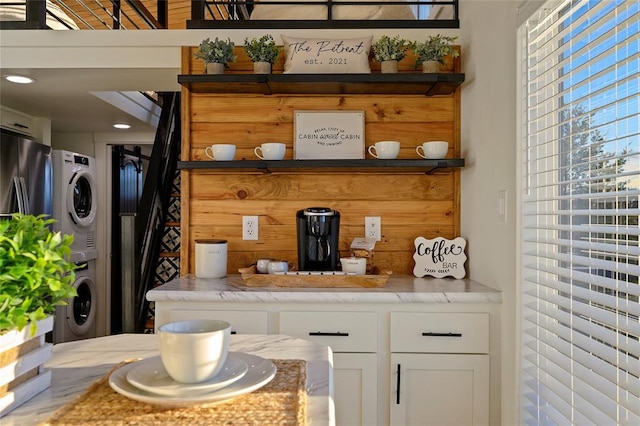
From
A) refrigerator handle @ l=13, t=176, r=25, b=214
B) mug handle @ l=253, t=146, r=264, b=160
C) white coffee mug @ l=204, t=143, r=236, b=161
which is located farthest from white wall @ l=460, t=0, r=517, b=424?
refrigerator handle @ l=13, t=176, r=25, b=214

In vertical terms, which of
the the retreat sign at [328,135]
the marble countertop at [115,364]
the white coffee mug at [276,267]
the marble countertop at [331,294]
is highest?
the the retreat sign at [328,135]

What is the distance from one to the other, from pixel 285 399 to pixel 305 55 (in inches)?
81.1

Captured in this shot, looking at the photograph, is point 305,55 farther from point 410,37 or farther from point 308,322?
point 308,322

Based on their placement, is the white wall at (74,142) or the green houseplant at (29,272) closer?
the green houseplant at (29,272)

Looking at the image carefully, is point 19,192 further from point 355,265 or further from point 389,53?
point 389,53

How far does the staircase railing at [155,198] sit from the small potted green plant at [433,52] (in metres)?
1.94

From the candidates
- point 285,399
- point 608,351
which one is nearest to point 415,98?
point 608,351

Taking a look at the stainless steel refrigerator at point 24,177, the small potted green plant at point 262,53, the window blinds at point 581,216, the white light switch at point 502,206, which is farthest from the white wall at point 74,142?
the window blinds at point 581,216

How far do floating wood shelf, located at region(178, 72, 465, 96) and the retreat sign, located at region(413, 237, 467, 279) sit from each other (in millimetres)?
778

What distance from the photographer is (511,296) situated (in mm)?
1920

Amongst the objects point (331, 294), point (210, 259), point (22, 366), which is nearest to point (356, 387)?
point (331, 294)

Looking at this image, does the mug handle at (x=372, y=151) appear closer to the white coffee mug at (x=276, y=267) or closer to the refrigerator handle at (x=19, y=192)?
the white coffee mug at (x=276, y=267)

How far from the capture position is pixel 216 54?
96.0 inches

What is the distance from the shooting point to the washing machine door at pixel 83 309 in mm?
4289
